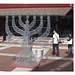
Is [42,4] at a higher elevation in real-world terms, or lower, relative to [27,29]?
higher

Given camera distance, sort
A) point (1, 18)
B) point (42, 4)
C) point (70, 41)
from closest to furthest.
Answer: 1. point (70, 41)
2. point (42, 4)
3. point (1, 18)

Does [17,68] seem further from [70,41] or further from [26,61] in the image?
[70,41]

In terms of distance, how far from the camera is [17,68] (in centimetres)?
536

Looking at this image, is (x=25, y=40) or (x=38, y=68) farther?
(x=25, y=40)

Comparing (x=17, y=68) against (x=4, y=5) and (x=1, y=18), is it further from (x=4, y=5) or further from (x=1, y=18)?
(x=1, y=18)

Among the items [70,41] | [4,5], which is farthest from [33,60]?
[4,5]

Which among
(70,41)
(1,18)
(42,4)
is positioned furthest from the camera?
(1,18)

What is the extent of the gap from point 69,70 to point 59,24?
52.6 feet

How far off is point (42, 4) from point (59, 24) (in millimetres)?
10530

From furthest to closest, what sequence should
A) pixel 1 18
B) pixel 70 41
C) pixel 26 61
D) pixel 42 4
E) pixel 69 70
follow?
pixel 1 18 < pixel 42 4 < pixel 70 41 < pixel 26 61 < pixel 69 70

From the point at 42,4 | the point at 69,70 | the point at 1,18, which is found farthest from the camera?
the point at 1,18

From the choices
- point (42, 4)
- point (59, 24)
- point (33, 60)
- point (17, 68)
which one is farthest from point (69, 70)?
point (59, 24)

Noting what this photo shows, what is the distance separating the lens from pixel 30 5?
421 inches

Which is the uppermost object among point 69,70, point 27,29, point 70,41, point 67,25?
point 67,25
